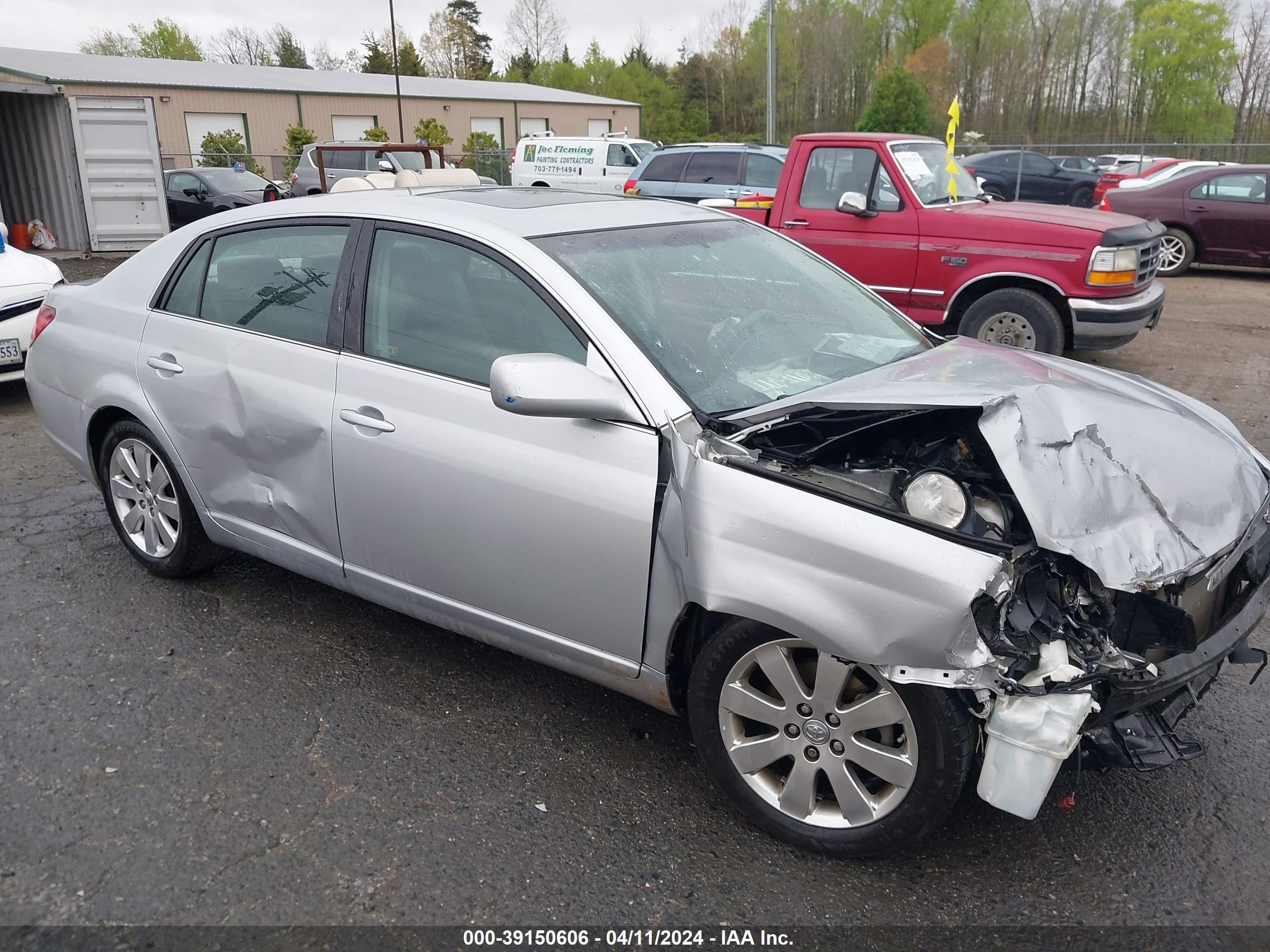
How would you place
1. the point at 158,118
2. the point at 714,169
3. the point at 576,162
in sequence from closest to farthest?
the point at 714,169 < the point at 576,162 < the point at 158,118

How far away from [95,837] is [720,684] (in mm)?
1774

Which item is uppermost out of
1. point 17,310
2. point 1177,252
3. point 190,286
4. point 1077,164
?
point 190,286

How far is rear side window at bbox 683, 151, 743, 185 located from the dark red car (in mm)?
5272

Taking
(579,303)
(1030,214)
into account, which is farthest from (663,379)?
(1030,214)

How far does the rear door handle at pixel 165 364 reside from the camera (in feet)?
12.4

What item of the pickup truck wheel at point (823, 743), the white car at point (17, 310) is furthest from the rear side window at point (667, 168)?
the pickup truck wheel at point (823, 743)

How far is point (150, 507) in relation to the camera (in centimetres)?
420

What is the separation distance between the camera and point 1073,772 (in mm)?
2887

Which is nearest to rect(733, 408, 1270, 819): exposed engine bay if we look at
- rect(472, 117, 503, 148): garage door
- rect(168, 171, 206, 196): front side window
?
rect(168, 171, 206, 196): front side window

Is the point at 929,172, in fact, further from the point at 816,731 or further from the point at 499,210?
the point at 816,731

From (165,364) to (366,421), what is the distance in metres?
1.20

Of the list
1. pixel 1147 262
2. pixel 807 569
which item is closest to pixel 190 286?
pixel 807 569

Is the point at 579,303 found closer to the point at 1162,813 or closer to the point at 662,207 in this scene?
the point at 662,207

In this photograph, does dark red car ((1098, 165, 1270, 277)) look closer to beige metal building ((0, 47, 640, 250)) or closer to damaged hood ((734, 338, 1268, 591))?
damaged hood ((734, 338, 1268, 591))
